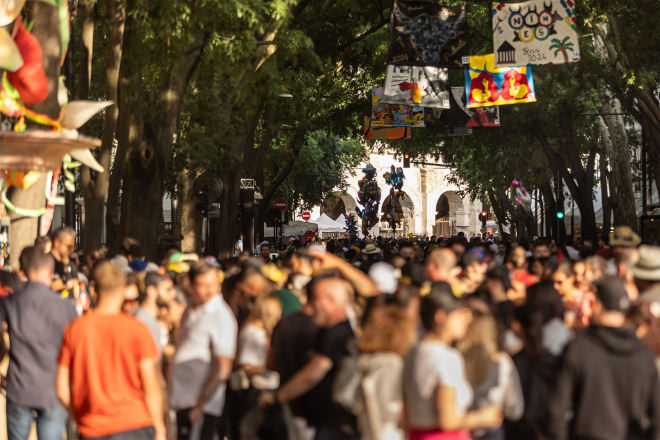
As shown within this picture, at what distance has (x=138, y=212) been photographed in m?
17.3

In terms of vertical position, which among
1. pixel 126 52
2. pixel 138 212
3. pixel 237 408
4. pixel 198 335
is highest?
pixel 126 52

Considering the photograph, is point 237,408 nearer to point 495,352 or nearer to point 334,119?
point 495,352

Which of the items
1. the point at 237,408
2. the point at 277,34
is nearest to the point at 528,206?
the point at 277,34

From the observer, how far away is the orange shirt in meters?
5.91

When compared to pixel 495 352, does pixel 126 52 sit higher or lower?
higher

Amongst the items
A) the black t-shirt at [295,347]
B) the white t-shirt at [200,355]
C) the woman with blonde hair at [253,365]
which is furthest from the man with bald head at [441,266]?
the black t-shirt at [295,347]

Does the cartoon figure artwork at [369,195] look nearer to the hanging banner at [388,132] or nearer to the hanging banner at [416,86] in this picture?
the hanging banner at [388,132]

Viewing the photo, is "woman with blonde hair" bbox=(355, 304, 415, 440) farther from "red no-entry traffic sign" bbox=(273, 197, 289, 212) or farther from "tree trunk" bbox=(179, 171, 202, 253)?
"red no-entry traffic sign" bbox=(273, 197, 289, 212)

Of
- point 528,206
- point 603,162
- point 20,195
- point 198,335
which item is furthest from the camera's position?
point 528,206

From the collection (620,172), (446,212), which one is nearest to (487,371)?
(620,172)

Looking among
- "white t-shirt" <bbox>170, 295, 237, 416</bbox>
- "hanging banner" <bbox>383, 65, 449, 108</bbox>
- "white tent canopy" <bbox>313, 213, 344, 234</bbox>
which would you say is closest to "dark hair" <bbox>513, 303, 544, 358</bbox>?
"white t-shirt" <bbox>170, 295, 237, 416</bbox>

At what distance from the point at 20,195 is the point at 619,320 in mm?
7780

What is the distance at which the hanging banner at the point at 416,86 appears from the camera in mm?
21766

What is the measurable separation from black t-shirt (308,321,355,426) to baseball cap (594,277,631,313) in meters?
1.27
